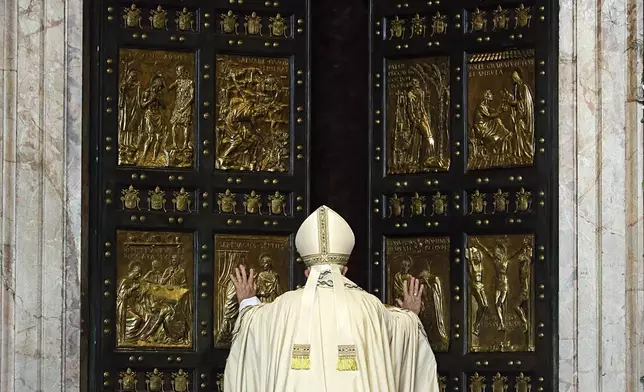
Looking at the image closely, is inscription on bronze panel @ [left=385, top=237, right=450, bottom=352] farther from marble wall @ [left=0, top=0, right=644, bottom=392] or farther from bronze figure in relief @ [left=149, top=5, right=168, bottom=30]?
bronze figure in relief @ [left=149, top=5, right=168, bottom=30]

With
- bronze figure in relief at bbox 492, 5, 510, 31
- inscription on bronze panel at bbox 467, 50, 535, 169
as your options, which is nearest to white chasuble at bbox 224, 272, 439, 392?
inscription on bronze panel at bbox 467, 50, 535, 169

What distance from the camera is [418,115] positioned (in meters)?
11.8

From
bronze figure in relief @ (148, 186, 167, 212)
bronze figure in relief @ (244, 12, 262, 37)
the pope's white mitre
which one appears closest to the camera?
the pope's white mitre

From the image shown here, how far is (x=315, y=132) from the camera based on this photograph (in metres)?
12.0

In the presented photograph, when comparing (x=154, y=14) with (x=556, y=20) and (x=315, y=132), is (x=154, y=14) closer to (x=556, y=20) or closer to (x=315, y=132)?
(x=315, y=132)

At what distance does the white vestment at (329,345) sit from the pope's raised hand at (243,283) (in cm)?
60

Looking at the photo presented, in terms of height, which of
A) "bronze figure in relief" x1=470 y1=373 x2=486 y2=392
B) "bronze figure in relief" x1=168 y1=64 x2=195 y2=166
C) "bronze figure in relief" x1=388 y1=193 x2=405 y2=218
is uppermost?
"bronze figure in relief" x1=168 y1=64 x2=195 y2=166

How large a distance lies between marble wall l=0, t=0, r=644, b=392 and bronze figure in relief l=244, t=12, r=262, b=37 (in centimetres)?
124

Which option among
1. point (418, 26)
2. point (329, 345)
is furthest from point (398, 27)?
point (329, 345)

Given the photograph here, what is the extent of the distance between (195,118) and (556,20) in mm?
2556

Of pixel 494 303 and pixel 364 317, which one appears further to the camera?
pixel 494 303

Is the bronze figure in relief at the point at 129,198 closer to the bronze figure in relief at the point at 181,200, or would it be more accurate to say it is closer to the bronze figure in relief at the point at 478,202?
the bronze figure in relief at the point at 181,200

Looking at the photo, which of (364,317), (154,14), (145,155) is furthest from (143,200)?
(364,317)

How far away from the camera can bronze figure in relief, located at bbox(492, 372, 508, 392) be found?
1118 cm
